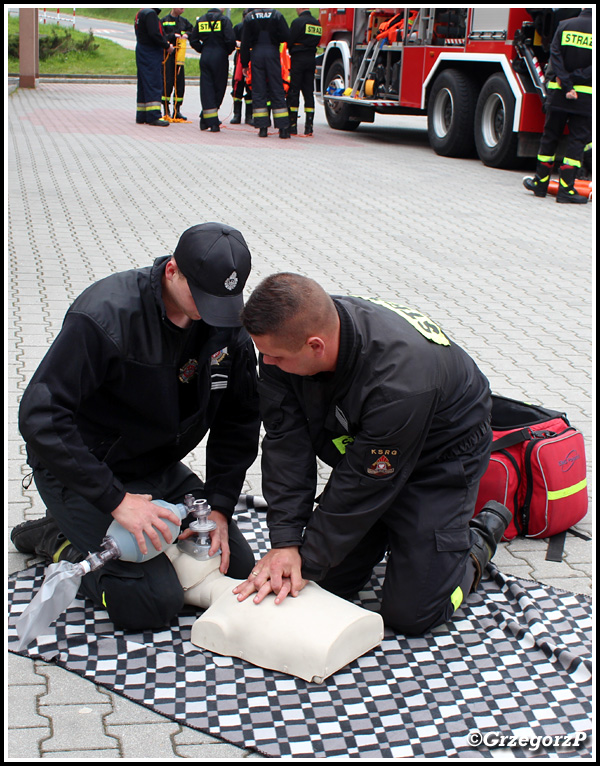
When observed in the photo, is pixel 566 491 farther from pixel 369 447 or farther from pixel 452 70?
pixel 452 70

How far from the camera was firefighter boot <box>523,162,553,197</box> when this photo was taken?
9820 mm

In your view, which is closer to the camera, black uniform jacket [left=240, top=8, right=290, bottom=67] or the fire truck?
the fire truck

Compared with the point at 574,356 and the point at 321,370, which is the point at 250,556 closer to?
the point at 321,370

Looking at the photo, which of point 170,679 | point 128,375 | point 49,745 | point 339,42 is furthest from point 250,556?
point 339,42

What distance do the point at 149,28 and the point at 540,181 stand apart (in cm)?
687

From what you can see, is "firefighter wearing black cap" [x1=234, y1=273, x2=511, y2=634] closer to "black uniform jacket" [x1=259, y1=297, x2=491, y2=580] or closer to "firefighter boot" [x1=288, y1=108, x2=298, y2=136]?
"black uniform jacket" [x1=259, y1=297, x2=491, y2=580]

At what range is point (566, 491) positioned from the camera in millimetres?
3363

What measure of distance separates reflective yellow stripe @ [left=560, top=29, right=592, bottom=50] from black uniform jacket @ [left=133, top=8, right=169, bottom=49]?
22.9 feet

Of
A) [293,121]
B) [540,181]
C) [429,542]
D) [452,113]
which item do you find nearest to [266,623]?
[429,542]

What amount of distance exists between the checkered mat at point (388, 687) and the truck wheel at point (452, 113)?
387 inches

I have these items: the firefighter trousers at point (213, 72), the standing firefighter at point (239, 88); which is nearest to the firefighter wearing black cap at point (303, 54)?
the firefighter trousers at point (213, 72)

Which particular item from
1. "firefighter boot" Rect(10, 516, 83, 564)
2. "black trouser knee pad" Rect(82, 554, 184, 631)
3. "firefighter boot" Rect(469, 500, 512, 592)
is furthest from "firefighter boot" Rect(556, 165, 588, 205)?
"black trouser knee pad" Rect(82, 554, 184, 631)

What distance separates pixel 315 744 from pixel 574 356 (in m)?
3.68

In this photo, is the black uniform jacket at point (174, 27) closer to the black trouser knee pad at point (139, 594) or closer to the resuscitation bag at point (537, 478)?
the resuscitation bag at point (537, 478)
